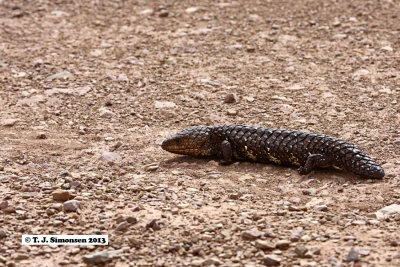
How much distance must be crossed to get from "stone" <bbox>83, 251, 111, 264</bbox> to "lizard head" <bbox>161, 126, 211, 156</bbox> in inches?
91.9

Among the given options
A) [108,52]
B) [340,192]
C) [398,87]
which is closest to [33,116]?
[108,52]

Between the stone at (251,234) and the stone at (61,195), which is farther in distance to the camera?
the stone at (61,195)

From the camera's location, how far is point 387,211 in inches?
226

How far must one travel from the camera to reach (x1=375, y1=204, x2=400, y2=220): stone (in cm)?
566

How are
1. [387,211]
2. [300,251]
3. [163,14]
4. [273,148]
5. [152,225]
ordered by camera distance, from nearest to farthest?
[300,251]
[152,225]
[387,211]
[273,148]
[163,14]

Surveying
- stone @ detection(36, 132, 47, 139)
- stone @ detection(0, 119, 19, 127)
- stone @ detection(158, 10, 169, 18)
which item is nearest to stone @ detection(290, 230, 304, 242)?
stone @ detection(36, 132, 47, 139)

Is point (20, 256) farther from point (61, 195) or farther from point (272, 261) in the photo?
point (272, 261)

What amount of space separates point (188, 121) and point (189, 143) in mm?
969

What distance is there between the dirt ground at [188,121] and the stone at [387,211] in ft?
0.23

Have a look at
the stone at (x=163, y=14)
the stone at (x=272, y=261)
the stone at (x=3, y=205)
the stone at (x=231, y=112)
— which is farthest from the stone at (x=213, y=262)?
the stone at (x=163, y=14)

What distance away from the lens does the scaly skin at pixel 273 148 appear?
659 centimetres

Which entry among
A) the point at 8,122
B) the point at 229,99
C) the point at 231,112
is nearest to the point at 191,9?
the point at 229,99

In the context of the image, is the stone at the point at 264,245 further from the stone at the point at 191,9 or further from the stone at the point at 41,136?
the stone at the point at 191,9

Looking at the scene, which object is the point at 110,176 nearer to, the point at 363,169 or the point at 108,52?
the point at 363,169
